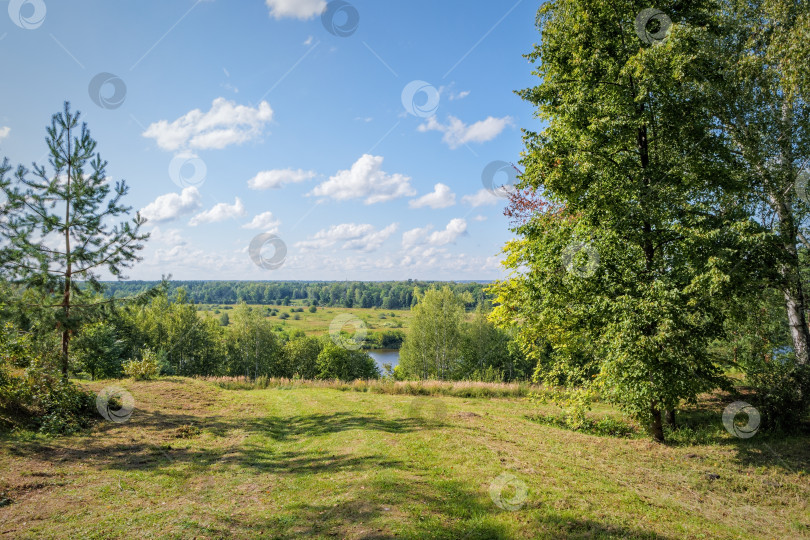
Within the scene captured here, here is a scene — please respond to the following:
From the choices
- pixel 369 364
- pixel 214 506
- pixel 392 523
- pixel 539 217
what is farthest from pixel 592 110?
pixel 369 364

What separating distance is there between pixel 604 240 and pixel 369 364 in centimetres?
5331

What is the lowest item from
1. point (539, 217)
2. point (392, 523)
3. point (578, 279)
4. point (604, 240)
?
point (392, 523)

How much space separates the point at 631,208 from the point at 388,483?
970 centimetres

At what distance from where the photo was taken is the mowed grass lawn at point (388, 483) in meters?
6.56

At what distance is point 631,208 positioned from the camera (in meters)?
10.5

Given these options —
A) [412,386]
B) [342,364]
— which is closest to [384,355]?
[342,364]

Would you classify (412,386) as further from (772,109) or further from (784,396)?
(772,109)

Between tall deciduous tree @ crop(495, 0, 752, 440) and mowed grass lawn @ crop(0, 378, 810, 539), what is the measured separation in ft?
7.23

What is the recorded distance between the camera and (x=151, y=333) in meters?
52.0

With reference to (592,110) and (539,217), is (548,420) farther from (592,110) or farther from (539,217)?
(592,110)

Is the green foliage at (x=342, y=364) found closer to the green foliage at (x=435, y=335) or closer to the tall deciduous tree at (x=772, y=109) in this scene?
the green foliage at (x=435, y=335)

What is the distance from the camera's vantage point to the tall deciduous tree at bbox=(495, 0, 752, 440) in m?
9.59

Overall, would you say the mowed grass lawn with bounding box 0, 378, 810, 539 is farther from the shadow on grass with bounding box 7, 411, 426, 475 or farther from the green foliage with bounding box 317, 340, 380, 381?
the green foliage with bounding box 317, 340, 380, 381

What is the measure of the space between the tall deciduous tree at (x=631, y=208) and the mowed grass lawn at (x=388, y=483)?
220 cm
